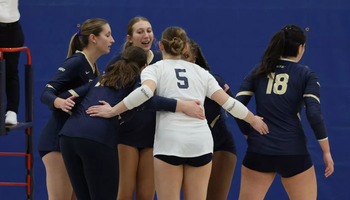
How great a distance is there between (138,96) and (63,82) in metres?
0.69

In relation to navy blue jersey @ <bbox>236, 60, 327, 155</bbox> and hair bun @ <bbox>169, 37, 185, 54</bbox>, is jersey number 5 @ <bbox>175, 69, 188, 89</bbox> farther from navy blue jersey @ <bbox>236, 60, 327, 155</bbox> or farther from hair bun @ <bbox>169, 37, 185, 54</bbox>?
navy blue jersey @ <bbox>236, 60, 327, 155</bbox>

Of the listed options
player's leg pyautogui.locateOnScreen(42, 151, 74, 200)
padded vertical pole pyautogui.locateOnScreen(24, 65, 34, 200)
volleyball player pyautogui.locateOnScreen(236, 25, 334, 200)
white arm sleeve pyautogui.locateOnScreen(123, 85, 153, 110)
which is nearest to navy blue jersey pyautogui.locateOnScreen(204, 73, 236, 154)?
volleyball player pyautogui.locateOnScreen(236, 25, 334, 200)

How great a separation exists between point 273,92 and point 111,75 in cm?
105

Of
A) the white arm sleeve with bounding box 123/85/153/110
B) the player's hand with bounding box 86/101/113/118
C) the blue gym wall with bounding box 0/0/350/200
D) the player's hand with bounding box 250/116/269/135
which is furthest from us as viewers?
the blue gym wall with bounding box 0/0/350/200

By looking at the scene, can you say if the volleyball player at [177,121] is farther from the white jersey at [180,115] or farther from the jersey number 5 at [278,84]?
the jersey number 5 at [278,84]

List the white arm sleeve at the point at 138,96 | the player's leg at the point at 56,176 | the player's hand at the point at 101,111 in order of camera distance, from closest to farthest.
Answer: the white arm sleeve at the point at 138,96
the player's hand at the point at 101,111
the player's leg at the point at 56,176

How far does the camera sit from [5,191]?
4660mm

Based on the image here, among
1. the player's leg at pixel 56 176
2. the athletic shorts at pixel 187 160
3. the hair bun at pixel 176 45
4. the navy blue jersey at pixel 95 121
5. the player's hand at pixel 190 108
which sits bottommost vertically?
the player's leg at pixel 56 176

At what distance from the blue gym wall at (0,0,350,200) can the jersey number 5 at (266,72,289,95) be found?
188 centimetres

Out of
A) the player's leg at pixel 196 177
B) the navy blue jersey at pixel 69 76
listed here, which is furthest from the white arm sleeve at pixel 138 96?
the navy blue jersey at pixel 69 76

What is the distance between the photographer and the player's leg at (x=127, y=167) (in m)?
2.92

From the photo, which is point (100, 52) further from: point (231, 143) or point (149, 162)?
point (231, 143)

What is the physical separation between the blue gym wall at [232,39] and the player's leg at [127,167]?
6.10ft

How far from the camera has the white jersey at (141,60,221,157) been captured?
2.32 m
